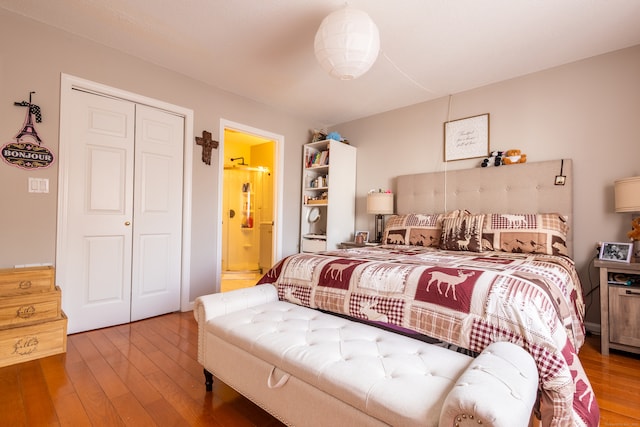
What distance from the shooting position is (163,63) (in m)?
2.89

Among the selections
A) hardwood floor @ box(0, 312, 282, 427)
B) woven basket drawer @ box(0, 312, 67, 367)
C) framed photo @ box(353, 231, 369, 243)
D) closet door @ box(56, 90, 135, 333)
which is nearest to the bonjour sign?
closet door @ box(56, 90, 135, 333)

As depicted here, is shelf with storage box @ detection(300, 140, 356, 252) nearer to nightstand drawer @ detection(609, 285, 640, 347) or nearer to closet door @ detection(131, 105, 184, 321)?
closet door @ detection(131, 105, 184, 321)

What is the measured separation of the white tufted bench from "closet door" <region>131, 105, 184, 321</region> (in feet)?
4.88

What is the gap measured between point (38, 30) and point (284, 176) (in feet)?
8.44

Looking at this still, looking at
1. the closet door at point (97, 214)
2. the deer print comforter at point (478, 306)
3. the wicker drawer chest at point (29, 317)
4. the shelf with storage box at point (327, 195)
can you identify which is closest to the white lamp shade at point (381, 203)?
the shelf with storage box at point (327, 195)

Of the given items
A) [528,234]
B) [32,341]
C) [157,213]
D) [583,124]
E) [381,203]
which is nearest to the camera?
[32,341]

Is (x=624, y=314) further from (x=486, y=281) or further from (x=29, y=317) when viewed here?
(x=29, y=317)

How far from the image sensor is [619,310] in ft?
7.06

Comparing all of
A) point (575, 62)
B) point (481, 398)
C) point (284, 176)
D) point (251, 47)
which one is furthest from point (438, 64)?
point (481, 398)

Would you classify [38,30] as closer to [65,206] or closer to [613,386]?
[65,206]

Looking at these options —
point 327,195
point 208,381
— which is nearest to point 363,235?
point 327,195

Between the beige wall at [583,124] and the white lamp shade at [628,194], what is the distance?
0.33 meters

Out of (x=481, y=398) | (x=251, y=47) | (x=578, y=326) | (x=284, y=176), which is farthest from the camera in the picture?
(x=284, y=176)

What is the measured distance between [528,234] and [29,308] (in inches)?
147
